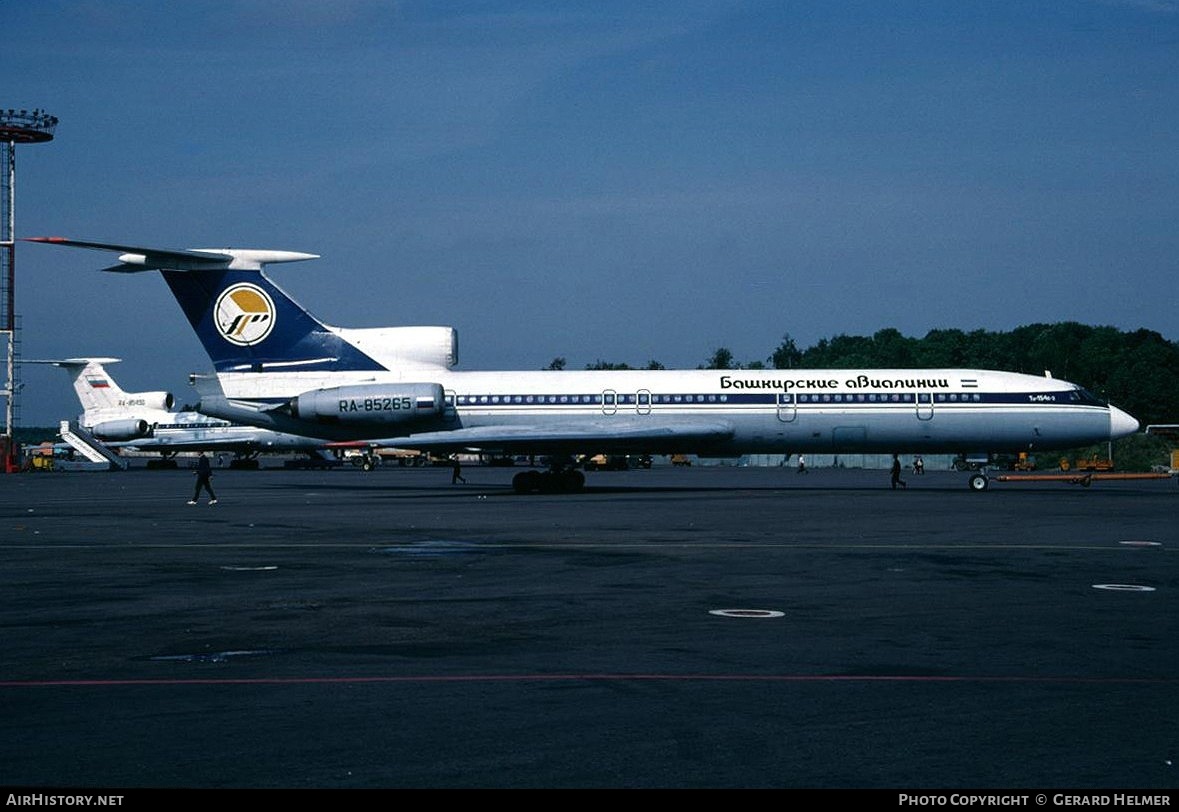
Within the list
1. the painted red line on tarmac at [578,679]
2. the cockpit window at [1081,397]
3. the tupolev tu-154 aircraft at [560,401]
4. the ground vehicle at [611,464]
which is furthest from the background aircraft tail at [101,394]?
the painted red line on tarmac at [578,679]

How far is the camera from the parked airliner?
8525 centimetres

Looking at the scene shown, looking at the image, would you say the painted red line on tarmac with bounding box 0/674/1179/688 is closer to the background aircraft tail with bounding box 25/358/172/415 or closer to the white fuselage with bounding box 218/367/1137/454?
the white fuselage with bounding box 218/367/1137/454

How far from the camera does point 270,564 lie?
1738cm

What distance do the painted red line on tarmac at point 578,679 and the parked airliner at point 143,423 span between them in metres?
76.9

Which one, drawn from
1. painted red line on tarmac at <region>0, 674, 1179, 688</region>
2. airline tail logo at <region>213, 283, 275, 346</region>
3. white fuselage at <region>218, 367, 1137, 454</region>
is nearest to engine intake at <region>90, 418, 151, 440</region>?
white fuselage at <region>218, 367, 1137, 454</region>

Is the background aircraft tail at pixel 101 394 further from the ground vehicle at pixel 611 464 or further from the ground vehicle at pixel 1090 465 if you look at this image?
the ground vehicle at pixel 1090 465

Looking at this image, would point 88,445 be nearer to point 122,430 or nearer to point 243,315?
point 122,430

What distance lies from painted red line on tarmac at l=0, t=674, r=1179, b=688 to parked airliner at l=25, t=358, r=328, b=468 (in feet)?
252

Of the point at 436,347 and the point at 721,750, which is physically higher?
the point at 436,347

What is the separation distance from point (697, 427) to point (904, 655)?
30.1m

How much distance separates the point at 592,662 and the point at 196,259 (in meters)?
33.6

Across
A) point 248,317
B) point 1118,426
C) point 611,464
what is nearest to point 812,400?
point 1118,426
